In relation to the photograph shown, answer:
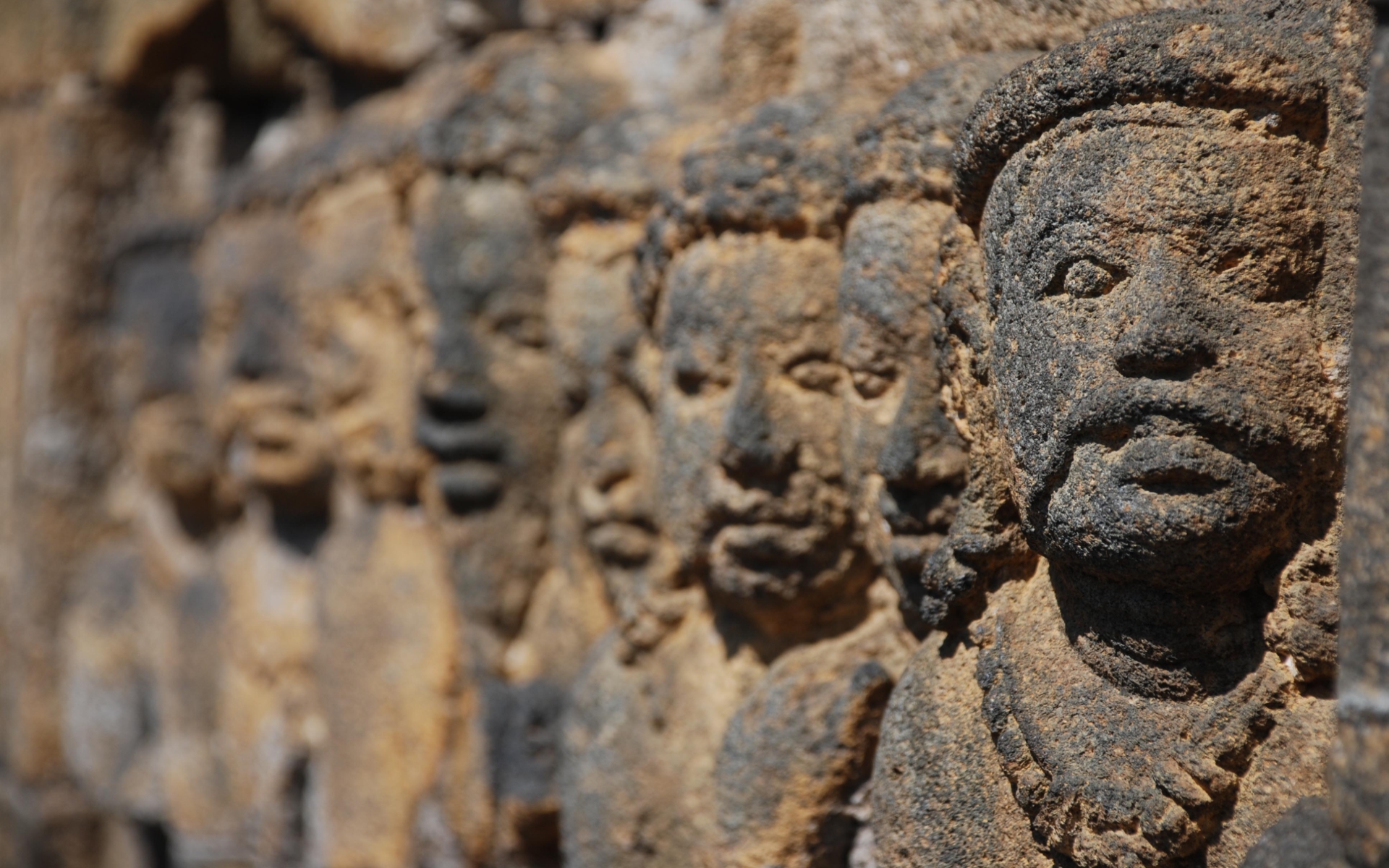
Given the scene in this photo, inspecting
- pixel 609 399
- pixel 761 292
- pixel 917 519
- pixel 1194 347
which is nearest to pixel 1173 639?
pixel 1194 347

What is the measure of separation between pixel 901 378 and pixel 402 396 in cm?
159

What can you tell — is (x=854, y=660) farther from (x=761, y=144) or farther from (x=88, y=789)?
A: (x=88, y=789)

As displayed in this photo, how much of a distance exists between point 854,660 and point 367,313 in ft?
5.33

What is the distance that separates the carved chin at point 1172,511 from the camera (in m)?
1.43

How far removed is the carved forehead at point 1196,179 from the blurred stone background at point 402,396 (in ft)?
1.28

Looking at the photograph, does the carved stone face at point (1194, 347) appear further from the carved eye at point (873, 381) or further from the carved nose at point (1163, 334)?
the carved eye at point (873, 381)

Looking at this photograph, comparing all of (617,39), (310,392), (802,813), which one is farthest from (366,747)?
(617,39)

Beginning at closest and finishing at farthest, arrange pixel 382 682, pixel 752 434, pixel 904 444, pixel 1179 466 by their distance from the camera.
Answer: pixel 1179 466 < pixel 904 444 < pixel 752 434 < pixel 382 682

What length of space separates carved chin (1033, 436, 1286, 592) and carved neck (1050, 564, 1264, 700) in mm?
33

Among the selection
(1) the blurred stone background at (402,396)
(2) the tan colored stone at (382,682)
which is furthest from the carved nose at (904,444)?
(2) the tan colored stone at (382,682)

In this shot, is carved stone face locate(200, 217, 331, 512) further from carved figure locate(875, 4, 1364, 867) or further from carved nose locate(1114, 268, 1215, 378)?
carved nose locate(1114, 268, 1215, 378)

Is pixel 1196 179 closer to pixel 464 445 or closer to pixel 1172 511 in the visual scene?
pixel 1172 511

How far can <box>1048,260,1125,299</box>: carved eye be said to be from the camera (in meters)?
1.50

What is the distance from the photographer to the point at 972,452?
1.79 metres
